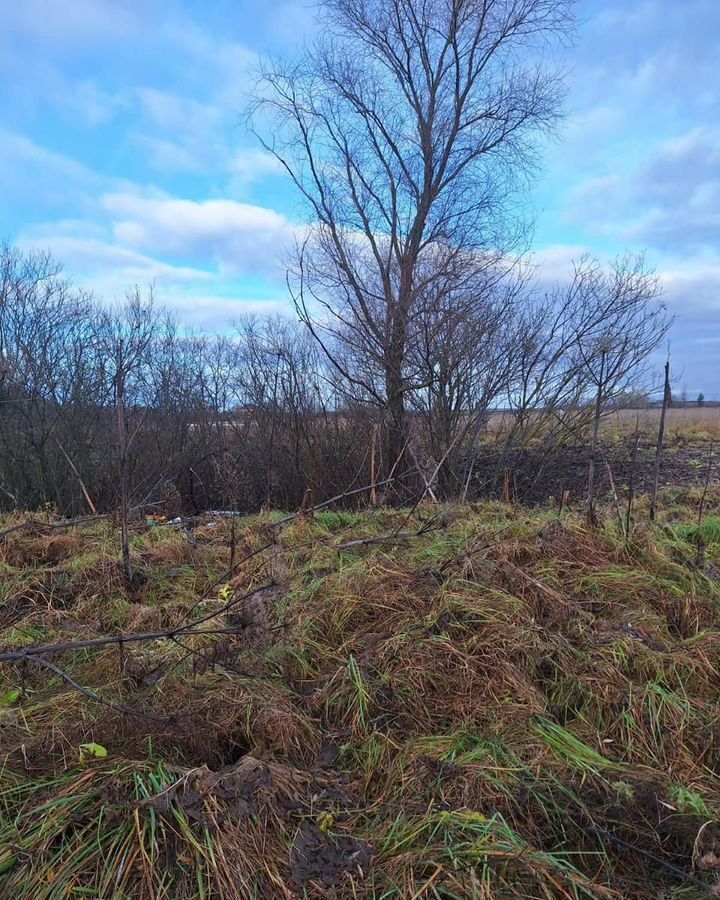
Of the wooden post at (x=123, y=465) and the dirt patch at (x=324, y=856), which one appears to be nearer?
the dirt patch at (x=324, y=856)

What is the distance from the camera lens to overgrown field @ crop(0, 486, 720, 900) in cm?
183

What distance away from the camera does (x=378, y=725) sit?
260cm

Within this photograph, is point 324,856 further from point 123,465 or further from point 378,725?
point 123,465

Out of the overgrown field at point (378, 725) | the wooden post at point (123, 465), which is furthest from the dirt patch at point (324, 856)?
the wooden post at point (123, 465)

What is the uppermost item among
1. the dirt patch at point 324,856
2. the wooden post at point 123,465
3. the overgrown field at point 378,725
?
the wooden post at point 123,465

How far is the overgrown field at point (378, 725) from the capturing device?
1827 millimetres

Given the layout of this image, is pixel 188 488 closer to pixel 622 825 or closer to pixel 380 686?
pixel 380 686

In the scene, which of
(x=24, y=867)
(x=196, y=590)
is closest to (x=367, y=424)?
(x=196, y=590)

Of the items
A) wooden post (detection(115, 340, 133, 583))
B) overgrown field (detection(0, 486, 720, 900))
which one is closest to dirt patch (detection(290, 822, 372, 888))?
overgrown field (detection(0, 486, 720, 900))

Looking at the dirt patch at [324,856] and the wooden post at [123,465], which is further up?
the wooden post at [123,465]

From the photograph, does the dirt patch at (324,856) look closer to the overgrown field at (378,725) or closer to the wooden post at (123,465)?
the overgrown field at (378,725)

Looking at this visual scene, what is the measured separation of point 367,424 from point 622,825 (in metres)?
8.04

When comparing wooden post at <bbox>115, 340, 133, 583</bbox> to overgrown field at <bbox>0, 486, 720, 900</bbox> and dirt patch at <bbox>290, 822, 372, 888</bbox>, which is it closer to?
overgrown field at <bbox>0, 486, 720, 900</bbox>

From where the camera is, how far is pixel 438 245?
411 inches
